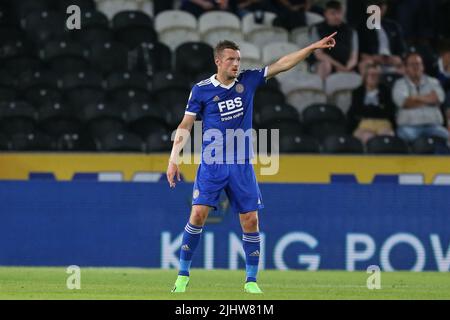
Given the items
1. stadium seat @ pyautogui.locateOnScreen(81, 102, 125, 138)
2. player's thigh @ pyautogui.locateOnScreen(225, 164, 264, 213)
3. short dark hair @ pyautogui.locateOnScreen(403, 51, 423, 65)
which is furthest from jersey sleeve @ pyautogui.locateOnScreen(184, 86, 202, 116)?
short dark hair @ pyautogui.locateOnScreen(403, 51, 423, 65)

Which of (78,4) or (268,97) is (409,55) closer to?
(268,97)

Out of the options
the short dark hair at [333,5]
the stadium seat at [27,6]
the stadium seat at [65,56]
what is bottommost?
the stadium seat at [65,56]

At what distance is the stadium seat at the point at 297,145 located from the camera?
19.2 m

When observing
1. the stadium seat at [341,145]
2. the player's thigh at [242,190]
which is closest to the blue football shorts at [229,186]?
the player's thigh at [242,190]

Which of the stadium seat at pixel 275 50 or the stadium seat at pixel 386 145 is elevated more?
the stadium seat at pixel 275 50

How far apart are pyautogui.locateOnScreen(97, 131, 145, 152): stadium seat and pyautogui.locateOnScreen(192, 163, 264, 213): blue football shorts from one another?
265 inches

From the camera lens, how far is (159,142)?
1894 cm

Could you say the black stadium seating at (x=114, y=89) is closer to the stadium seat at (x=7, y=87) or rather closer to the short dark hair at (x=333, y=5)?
the stadium seat at (x=7, y=87)

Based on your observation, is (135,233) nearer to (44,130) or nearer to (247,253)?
(44,130)

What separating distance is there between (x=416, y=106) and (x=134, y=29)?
475 cm

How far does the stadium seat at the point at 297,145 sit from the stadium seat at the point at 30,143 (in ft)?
10.9

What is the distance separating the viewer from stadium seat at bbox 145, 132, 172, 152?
18.9 meters
